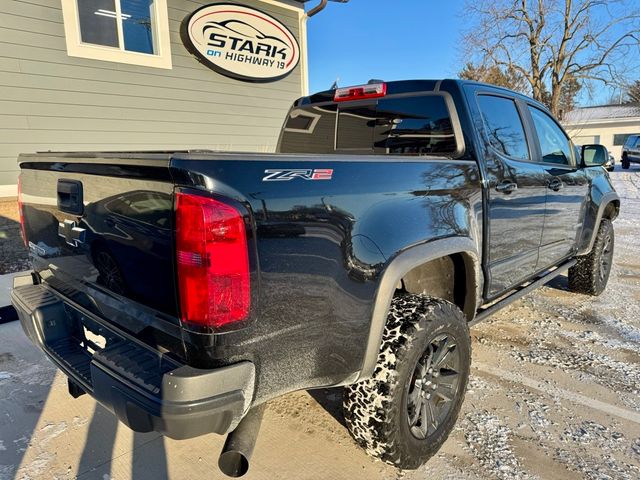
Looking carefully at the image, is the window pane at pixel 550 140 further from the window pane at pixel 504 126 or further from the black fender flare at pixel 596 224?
the black fender flare at pixel 596 224

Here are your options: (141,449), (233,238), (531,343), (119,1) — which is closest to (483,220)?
(531,343)

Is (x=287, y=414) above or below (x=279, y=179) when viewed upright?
below

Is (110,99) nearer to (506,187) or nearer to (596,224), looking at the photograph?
(506,187)

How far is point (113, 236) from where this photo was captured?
1.80 meters

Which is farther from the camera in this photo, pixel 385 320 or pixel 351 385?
pixel 351 385

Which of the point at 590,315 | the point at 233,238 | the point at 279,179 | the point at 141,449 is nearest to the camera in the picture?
the point at 233,238

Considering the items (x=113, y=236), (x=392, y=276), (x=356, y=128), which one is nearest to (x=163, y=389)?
(x=113, y=236)

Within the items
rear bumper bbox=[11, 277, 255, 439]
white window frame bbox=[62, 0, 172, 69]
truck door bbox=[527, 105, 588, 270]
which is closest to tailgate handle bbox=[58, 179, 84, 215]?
rear bumper bbox=[11, 277, 255, 439]

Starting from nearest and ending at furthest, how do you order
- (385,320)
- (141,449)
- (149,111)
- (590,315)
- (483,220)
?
1. (385,320)
2. (141,449)
3. (483,220)
4. (590,315)
5. (149,111)

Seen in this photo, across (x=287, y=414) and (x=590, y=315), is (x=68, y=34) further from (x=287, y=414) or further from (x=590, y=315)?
(x=590, y=315)

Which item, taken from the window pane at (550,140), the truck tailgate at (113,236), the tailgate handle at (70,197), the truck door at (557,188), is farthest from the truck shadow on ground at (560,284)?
the tailgate handle at (70,197)

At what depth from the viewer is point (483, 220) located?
2744mm

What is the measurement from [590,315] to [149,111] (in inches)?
247

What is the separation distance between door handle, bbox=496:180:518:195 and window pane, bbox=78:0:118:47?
19.1 feet
